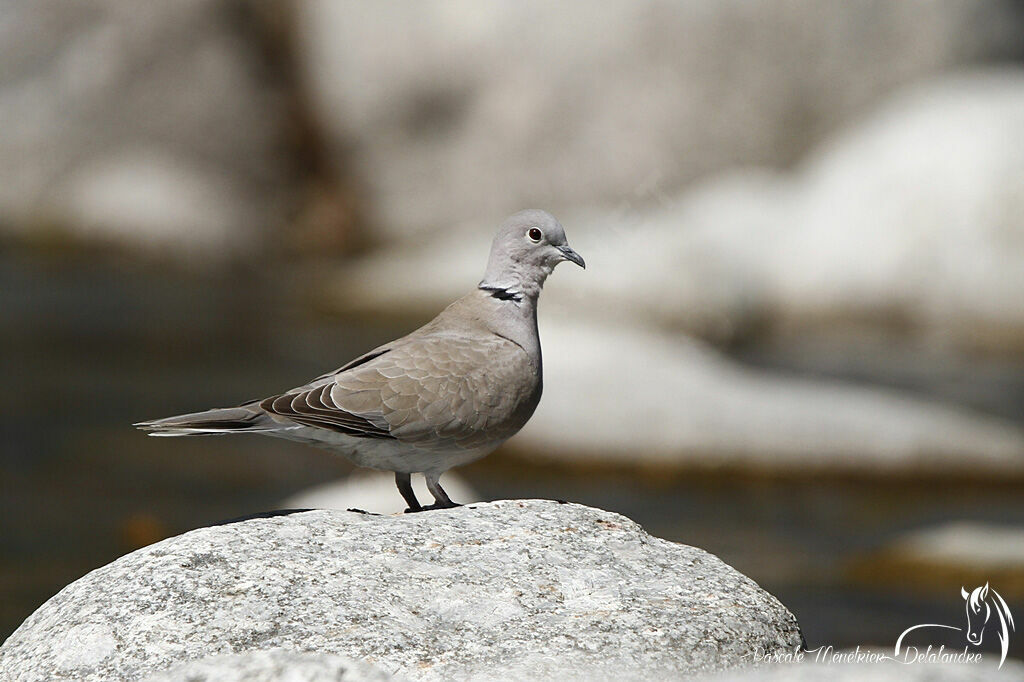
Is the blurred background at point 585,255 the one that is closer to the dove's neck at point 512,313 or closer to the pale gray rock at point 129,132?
the pale gray rock at point 129,132

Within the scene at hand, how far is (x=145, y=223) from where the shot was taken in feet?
65.3

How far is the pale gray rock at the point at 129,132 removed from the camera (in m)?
20.0

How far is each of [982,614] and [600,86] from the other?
12148 mm

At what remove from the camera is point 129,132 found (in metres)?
20.2

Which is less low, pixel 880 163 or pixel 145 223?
pixel 880 163

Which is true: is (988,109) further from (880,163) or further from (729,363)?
(729,363)

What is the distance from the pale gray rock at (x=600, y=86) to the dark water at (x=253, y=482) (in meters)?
4.51

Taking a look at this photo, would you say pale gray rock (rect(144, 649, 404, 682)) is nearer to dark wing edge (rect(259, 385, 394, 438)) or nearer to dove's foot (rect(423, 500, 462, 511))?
dark wing edge (rect(259, 385, 394, 438))

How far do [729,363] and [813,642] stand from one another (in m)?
6.22

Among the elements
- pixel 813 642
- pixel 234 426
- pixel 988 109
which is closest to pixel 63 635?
pixel 234 426

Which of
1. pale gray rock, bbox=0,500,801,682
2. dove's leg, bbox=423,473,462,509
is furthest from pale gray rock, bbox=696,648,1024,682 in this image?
dove's leg, bbox=423,473,462,509

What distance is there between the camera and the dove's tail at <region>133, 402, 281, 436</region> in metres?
5.04

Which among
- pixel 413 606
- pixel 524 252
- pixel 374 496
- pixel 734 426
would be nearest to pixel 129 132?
pixel 734 426

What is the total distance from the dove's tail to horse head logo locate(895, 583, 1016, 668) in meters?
4.61
